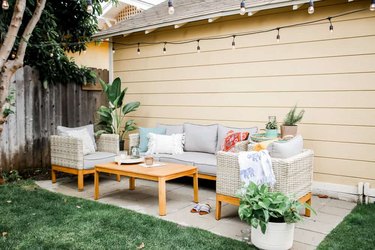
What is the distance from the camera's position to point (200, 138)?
5.52 m

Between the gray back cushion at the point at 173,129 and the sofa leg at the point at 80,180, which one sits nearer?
the sofa leg at the point at 80,180

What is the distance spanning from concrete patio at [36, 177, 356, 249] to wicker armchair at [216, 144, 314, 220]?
231mm

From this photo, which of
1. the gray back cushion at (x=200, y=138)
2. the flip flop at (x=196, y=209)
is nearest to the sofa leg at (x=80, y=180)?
the gray back cushion at (x=200, y=138)

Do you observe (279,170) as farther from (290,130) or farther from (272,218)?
(290,130)

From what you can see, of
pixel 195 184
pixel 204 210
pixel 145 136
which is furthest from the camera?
pixel 145 136

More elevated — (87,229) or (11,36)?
(11,36)

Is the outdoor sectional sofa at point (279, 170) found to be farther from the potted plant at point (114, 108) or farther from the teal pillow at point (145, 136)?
the potted plant at point (114, 108)

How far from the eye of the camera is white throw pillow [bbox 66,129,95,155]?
5465mm

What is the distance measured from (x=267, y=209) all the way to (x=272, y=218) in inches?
5.2

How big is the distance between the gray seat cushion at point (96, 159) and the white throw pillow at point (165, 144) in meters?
0.63

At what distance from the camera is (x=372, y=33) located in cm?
431

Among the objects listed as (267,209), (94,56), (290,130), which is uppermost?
(94,56)

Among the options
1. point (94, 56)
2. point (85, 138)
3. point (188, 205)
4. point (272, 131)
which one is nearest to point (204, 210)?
point (188, 205)

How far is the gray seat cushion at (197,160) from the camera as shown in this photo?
4803mm
